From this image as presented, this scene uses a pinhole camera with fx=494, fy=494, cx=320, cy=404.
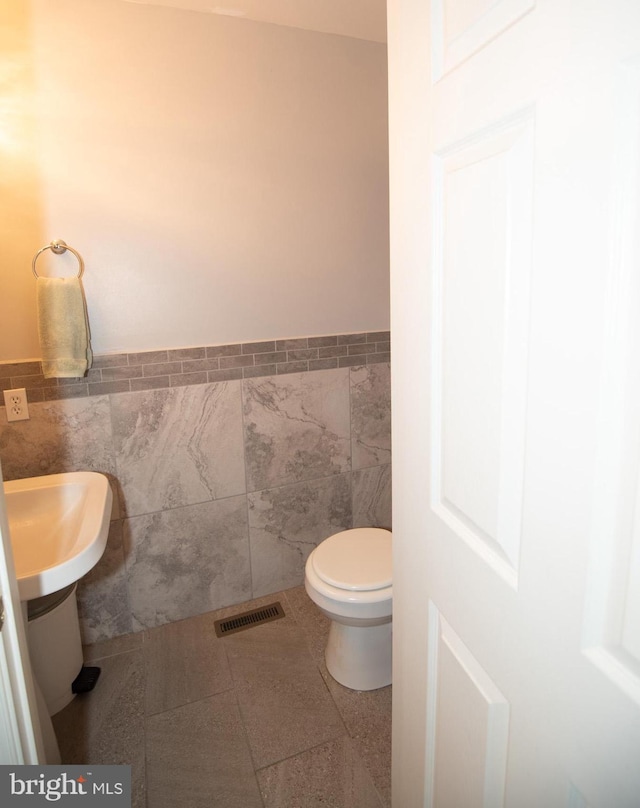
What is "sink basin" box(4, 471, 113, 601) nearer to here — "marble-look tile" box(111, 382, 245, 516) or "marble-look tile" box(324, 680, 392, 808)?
"marble-look tile" box(111, 382, 245, 516)

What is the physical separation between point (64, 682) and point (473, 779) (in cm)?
152

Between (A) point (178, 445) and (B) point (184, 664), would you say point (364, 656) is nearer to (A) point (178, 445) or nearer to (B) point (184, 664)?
(B) point (184, 664)

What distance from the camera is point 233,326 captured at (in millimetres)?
2117

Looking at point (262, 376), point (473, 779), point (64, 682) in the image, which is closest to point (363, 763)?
point (473, 779)

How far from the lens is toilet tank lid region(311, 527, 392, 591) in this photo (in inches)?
66.2

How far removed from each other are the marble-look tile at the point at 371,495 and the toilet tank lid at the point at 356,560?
1.60ft

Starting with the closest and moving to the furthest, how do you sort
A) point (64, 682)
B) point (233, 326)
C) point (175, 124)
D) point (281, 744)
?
1. point (281, 744)
2. point (64, 682)
3. point (175, 124)
4. point (233, 326)

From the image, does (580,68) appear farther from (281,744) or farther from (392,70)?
(281,744)

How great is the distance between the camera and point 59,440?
1.88m

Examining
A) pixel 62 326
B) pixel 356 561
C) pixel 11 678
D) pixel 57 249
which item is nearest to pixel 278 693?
pixel 356 561

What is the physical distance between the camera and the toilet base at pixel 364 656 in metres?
1.77

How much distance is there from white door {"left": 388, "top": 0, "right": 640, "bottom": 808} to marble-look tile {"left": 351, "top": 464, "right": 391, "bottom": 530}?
1556 mm

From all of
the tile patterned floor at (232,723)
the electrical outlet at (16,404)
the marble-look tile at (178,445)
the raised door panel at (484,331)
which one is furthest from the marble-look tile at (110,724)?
the raised door panel at (484,331)

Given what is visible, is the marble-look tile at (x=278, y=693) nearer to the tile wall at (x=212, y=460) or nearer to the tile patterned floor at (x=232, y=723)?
the tile patterned floor at (x=232, y=723)
